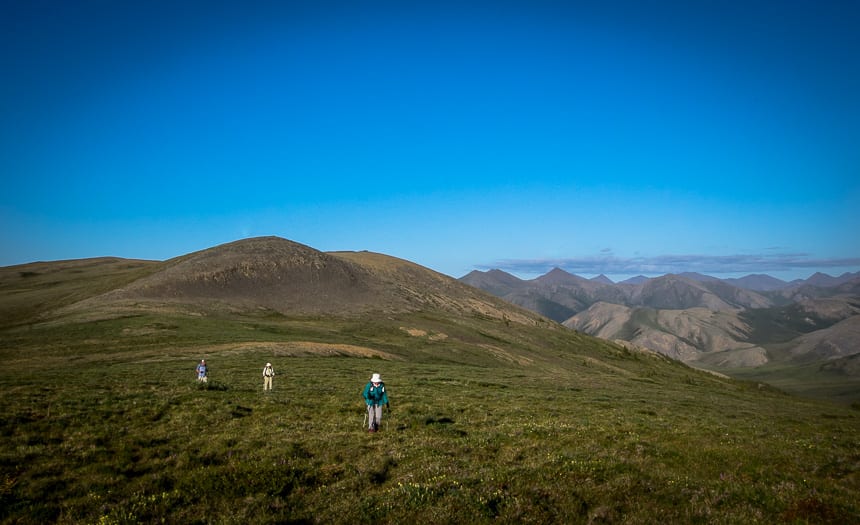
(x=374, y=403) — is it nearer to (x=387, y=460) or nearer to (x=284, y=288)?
(x=387, y=460)

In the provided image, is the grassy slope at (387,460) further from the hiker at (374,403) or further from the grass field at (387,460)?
the hiker at (374,403)

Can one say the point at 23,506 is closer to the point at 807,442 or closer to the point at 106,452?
the point at 106,452

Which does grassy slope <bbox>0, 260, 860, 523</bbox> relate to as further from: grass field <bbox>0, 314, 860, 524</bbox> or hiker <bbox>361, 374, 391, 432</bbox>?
hiker <bbox>361, 374, 391, 432</bbox>

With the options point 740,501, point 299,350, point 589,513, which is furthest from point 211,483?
point 299,350

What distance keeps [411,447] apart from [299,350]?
42.8 m

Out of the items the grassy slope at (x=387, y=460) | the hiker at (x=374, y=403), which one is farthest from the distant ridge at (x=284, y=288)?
the hiker at (x=374, y=403)

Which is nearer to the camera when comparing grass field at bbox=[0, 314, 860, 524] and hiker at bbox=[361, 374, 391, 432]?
grass field at bbox=[0, 314, 860, 524]

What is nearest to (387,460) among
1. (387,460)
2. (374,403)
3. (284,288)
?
(387,460)

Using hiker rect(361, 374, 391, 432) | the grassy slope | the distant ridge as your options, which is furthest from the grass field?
the distant ridge

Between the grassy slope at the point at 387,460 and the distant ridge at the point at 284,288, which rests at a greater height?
the distant ridge at the point at 284,288

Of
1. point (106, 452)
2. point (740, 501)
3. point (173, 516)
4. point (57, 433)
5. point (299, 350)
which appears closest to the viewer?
point (173, 516)

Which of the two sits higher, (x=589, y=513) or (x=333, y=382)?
(x=589, y=513)

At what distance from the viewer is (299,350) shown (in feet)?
182

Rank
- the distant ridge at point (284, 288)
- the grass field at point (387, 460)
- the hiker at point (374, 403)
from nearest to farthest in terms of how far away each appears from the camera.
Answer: the grass field at point (387, 460) → the hiker at point (374, 403) → the distant ridge at point (284, 288)
